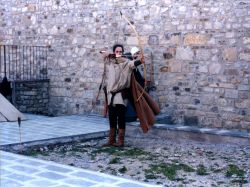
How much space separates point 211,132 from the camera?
23.8ft

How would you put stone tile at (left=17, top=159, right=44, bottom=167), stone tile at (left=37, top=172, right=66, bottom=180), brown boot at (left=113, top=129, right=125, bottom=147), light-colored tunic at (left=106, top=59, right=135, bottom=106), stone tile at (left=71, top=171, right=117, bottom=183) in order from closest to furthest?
stone tile at (left=71, top=171, right=117, bottom=183)
stone tile at (left=37, top=172, right=66, bottom=180)
stone tile at (left=17, top=159, right=44, bottom=167)
light-colored tunic at (left=106, top=59, right=135, bottom=106)
brown boot at (left=113, top=129, right=125, bottom=147)

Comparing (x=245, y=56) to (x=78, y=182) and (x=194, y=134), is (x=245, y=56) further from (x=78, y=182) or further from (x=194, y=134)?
(x=78, y=182)

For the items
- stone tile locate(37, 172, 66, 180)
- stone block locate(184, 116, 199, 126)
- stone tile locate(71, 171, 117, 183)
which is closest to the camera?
stone tile locate(71, 171, 117, 183)

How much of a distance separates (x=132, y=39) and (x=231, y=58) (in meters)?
2.08

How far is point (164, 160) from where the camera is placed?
6.12 metres

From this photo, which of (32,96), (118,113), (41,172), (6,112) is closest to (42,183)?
(41,172)

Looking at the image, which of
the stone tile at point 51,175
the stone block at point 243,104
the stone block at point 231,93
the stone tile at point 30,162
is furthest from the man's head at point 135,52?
the stone tile at point 51,175

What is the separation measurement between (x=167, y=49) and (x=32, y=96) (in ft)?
11.3

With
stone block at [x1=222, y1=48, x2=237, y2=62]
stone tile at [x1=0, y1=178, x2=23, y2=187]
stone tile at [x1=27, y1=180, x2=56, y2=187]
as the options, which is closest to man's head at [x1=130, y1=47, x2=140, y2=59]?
stone block at [x1=222, y1=48, x2=237, y2=62]

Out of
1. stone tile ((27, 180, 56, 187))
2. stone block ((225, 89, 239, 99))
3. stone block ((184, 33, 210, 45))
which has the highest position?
stone block ((184, 33, 210, 45))

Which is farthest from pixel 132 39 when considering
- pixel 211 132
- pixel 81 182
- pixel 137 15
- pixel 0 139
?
→ pixel 81 182

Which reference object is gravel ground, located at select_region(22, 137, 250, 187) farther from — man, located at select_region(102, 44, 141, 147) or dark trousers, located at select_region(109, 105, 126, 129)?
man, located at select_region(102, 44, 141, 147)

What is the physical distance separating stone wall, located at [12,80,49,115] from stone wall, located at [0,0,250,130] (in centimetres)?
17

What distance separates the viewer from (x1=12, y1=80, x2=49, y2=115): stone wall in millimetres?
10484
